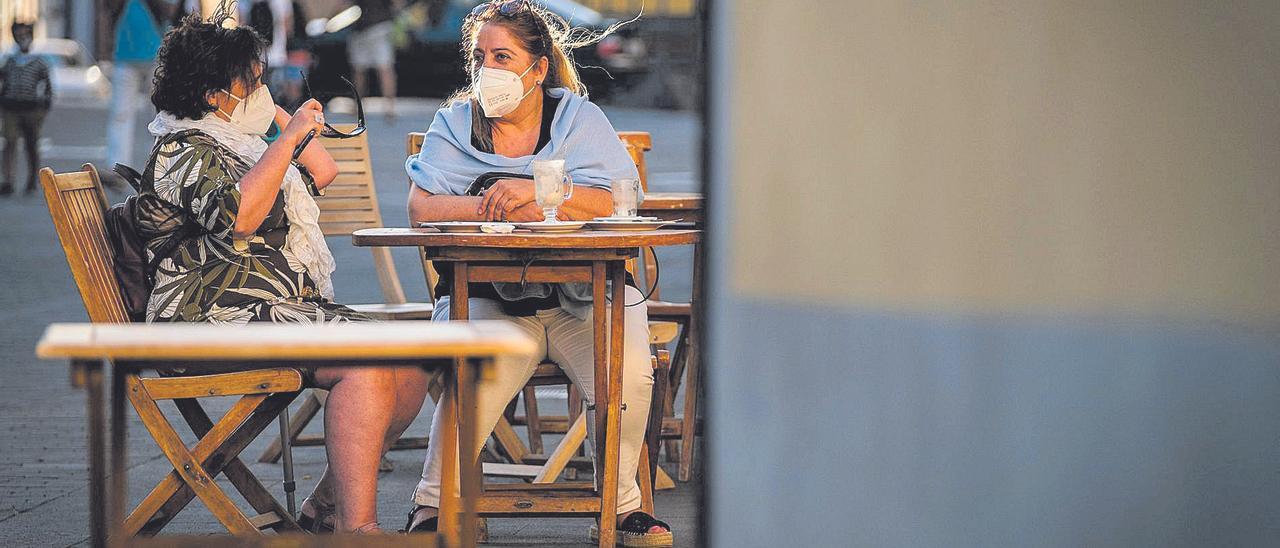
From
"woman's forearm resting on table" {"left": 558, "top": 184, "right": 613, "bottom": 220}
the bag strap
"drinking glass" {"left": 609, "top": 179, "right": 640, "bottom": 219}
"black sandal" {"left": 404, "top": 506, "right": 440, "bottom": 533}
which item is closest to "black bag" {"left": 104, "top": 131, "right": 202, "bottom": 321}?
the bag strap

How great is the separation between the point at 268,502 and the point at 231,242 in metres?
0.69

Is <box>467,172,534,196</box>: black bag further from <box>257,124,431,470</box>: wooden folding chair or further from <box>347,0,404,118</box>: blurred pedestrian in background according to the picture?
<box>347,0,404,118</box>: blurred pedestrian in background

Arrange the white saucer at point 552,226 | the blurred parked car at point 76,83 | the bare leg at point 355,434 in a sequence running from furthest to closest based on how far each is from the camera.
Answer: the blurred parked car at point 76,83 < the white saucer at point 552,226 < the bare leg at point 355,434

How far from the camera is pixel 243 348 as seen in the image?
8.45 ft

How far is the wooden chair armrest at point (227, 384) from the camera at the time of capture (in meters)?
3.83

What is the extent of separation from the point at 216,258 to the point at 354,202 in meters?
1.54

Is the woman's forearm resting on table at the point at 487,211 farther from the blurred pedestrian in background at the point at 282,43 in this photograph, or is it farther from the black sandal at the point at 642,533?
the blurred pedestrian in background at the point at 282,43

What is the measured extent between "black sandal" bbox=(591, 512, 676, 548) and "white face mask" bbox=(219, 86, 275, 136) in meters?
1.39

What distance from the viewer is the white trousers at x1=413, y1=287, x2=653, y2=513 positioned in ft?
13.9

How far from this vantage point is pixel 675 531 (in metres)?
4.55

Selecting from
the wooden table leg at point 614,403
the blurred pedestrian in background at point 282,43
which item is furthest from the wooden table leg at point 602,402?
the blurred pedestrian in background at point 282,43

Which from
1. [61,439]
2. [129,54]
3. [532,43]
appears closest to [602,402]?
[532,43]

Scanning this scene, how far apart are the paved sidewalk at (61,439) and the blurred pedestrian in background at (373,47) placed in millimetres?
7954

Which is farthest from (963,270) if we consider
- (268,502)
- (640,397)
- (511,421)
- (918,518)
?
(511,421)
